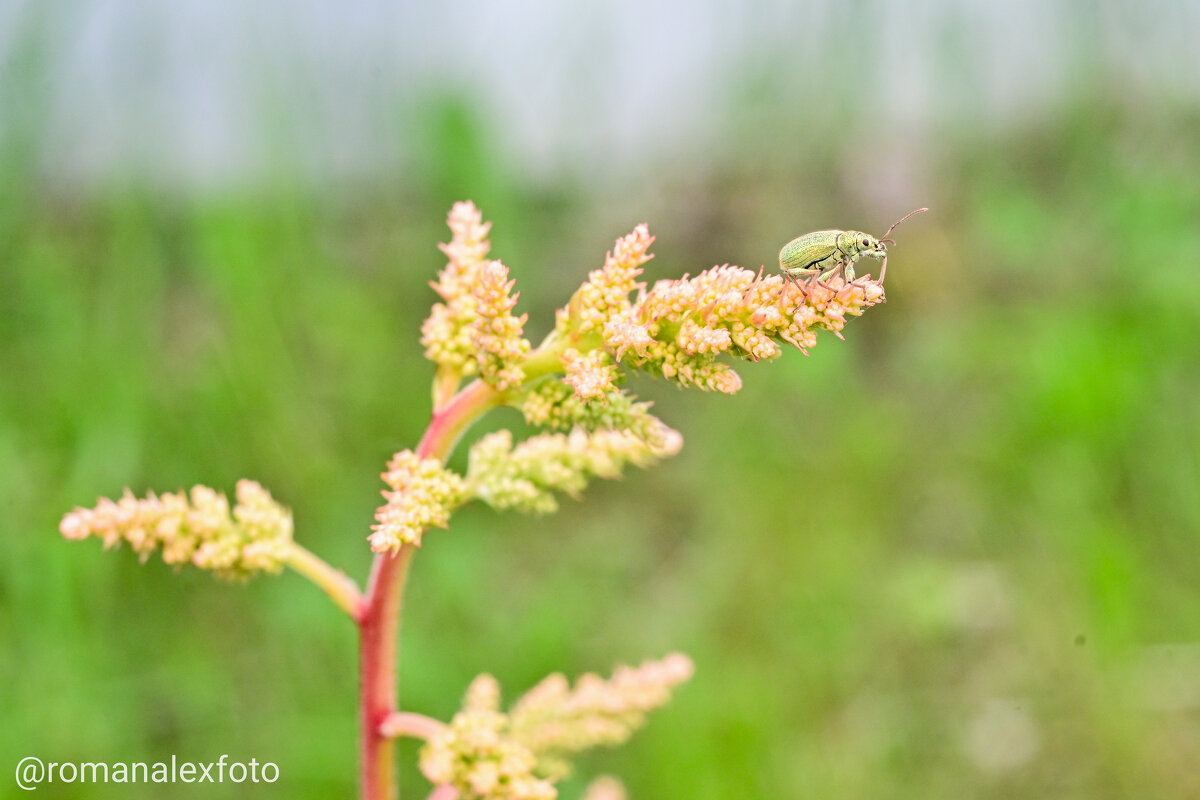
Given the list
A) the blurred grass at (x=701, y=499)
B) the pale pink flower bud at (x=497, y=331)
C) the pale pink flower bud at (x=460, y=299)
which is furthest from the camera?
the blurred grass at (x=701, y=499)

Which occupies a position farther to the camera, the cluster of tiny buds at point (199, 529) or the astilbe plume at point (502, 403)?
the cluster of tiny buds at point (199, 529)

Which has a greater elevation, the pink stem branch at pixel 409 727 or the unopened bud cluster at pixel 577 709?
the unopened bud cluster at pixel 577 709

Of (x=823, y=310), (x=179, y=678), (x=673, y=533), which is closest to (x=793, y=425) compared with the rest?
(x=673, y=533)

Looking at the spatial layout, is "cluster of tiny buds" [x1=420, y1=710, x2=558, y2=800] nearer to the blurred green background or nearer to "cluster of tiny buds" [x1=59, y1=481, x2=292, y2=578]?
"cluster of tiny buds" [x1=59, y1=481, x2=292, y2=578]

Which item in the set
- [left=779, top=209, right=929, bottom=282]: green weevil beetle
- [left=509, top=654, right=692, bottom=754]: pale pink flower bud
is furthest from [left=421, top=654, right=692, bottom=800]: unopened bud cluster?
[left=779, top=209, right=929, bottom=282]: green weevil beetle

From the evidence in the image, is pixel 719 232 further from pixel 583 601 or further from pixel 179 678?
pixel 179 678

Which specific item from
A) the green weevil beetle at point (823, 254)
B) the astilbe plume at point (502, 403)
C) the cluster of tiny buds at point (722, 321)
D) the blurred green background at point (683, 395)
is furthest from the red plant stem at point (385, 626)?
the blurred green background at point (683, 395)

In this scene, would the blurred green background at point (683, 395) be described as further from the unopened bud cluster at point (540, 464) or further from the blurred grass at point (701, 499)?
the unopened bud cluster at point (540, 464)
